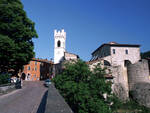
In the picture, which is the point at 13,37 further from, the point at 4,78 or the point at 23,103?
the point at 23,103

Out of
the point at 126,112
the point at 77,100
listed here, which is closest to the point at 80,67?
the point at 77,100

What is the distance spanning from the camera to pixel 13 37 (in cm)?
1819

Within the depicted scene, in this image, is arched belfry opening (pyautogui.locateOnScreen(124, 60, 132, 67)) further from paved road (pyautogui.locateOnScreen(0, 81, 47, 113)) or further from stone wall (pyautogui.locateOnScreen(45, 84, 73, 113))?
stone wall (pyautogui.locateOnScreen(45, 84, 73, 113))

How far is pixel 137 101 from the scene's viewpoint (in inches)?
1116

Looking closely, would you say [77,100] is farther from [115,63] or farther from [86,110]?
[115,63]

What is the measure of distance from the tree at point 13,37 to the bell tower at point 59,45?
94.8 ft

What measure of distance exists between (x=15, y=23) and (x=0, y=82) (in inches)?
315

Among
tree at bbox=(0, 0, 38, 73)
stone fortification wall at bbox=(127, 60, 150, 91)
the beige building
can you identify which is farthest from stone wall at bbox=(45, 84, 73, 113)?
stone fortification wall at bbox=(127, 60, 150, 91)

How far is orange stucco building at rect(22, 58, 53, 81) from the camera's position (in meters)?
49.8

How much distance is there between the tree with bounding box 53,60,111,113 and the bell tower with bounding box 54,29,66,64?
31840 millimetres

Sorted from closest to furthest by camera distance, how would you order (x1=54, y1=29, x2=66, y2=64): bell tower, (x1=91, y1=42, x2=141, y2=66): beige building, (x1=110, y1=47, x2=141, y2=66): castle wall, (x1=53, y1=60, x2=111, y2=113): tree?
(x1=53, y1=60, x2=111, y2=113): tree → (x1=91, y1=42, x2=141, y2=66): beige building → (x1=110, y1=47, x2=141, y2=66): castle wall → (x1=54, y1=29, x2=66, y2=64): bell tower

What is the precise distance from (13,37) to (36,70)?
35.5 metres

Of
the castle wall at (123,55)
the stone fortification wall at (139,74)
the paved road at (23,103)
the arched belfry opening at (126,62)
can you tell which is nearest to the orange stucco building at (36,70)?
the castle wall at (123,55)

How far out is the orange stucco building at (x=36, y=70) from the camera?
49812mm
